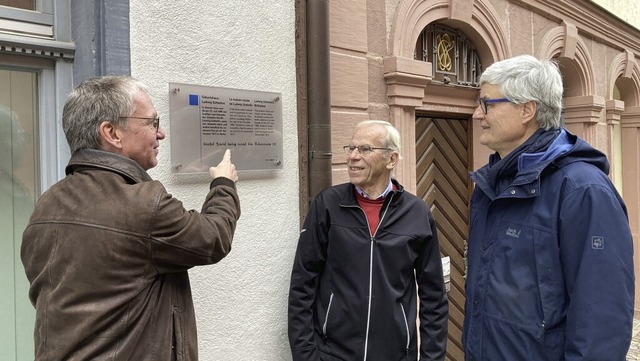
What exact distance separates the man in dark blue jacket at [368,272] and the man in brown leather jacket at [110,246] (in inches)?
41.0

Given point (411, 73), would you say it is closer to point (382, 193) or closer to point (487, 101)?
point (382, 193)

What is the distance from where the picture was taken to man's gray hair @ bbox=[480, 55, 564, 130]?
220 centimetres

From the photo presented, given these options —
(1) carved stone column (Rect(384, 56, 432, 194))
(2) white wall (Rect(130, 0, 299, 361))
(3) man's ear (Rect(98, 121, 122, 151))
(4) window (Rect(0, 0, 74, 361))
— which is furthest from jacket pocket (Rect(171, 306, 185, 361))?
(1) carved stone column (Rect(384, 56, 432, 194))

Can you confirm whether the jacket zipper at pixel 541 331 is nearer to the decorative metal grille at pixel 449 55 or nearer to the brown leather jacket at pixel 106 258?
the brown leather jacket at pixel 106 258

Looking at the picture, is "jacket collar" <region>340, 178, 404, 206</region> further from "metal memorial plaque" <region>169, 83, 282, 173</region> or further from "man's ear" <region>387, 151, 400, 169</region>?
"metal memorial plaque" <region>169, 83, 282, 173</region>

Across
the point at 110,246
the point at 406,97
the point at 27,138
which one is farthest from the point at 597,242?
the point at 406,97

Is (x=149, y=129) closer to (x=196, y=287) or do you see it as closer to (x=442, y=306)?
(x=196, y=287)

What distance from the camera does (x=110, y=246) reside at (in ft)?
5.41

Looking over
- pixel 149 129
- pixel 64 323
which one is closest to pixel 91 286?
pixel 64 323

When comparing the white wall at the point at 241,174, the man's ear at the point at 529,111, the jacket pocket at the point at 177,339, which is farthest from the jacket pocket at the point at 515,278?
the white wall at the point at 241,174

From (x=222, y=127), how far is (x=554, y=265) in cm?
165

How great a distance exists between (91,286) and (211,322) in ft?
4.14

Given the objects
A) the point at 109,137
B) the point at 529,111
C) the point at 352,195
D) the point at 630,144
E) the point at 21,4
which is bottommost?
the point at 352,195

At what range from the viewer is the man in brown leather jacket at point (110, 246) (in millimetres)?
1649
